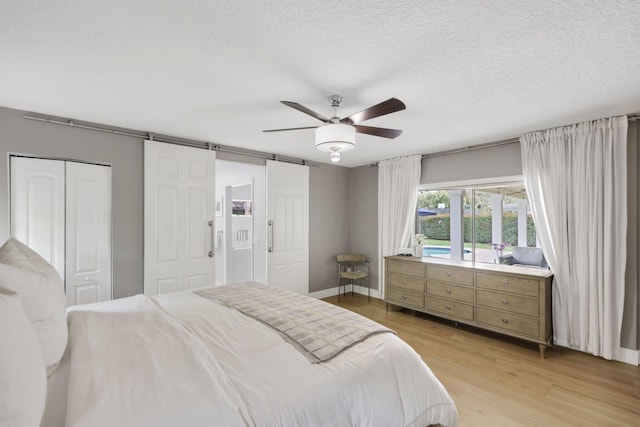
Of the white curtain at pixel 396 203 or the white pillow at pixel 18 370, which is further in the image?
the white curtain at pixel 396 203

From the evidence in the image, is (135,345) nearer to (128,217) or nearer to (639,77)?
(128,217)

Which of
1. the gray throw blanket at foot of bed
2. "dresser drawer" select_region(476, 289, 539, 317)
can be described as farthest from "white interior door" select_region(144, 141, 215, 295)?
"dresser drawer" select_region(476, 289, 539, 317)

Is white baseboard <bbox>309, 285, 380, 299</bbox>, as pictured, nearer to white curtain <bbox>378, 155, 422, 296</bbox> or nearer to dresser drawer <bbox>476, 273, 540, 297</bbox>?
white curtain <bbox>378, 155, 422, 296</bbox>

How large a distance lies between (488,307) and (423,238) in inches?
57.6

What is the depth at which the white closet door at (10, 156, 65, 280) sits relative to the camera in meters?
2.88

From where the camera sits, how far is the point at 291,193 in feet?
16.6

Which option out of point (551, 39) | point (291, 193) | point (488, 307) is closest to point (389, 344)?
point (551, 39)

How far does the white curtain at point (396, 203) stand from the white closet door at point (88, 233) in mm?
3902

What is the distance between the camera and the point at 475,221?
4.38 meters

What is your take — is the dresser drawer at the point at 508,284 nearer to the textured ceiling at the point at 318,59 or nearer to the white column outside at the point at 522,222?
the white column outside at the point at 522,222

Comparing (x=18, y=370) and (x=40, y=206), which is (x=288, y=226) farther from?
(x=18, y=370)

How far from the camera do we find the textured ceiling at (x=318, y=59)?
1.52 m

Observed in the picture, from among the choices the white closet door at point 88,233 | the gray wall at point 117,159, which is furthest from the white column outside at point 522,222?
the white closet door at point 88,233

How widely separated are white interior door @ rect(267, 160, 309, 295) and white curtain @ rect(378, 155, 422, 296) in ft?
4.27
